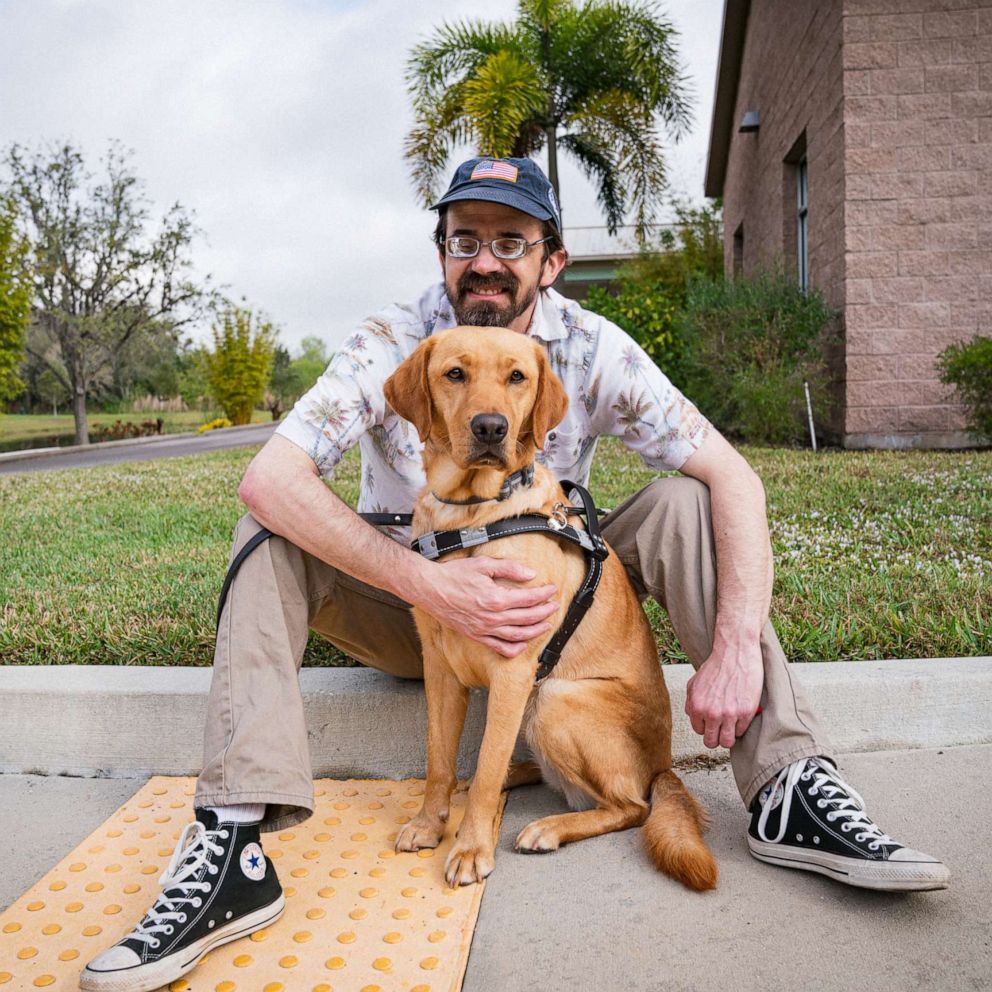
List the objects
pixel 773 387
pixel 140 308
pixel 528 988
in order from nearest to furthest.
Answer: pixel 528 988
pixel 773 387
pixel 140 308

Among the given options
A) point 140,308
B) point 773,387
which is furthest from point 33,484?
point 140,308

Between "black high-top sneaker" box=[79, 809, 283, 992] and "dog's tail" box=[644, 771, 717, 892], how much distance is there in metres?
0.87

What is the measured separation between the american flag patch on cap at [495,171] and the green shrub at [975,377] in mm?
6853

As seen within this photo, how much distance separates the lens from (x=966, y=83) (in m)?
8.85

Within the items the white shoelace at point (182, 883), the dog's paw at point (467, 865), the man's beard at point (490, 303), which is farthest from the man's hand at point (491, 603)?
the man's beard at point (490, 303)

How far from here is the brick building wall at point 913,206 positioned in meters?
8.89

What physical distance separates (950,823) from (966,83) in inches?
350

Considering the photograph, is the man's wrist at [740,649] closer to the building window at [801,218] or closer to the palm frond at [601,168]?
the building window at [801,218]

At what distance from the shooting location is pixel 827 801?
2.09m

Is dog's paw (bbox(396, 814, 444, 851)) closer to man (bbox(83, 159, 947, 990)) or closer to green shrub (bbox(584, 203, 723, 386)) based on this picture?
man (bbox(83, 159, 947, 990))

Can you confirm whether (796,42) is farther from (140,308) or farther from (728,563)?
(140,308)

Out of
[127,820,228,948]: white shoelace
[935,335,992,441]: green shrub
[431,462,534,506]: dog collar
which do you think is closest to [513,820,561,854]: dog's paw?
[127,820,228,948]: white shoelace

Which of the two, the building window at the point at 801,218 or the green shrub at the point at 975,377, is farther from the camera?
the building window at the point at 801,218

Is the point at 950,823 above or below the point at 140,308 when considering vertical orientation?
below
